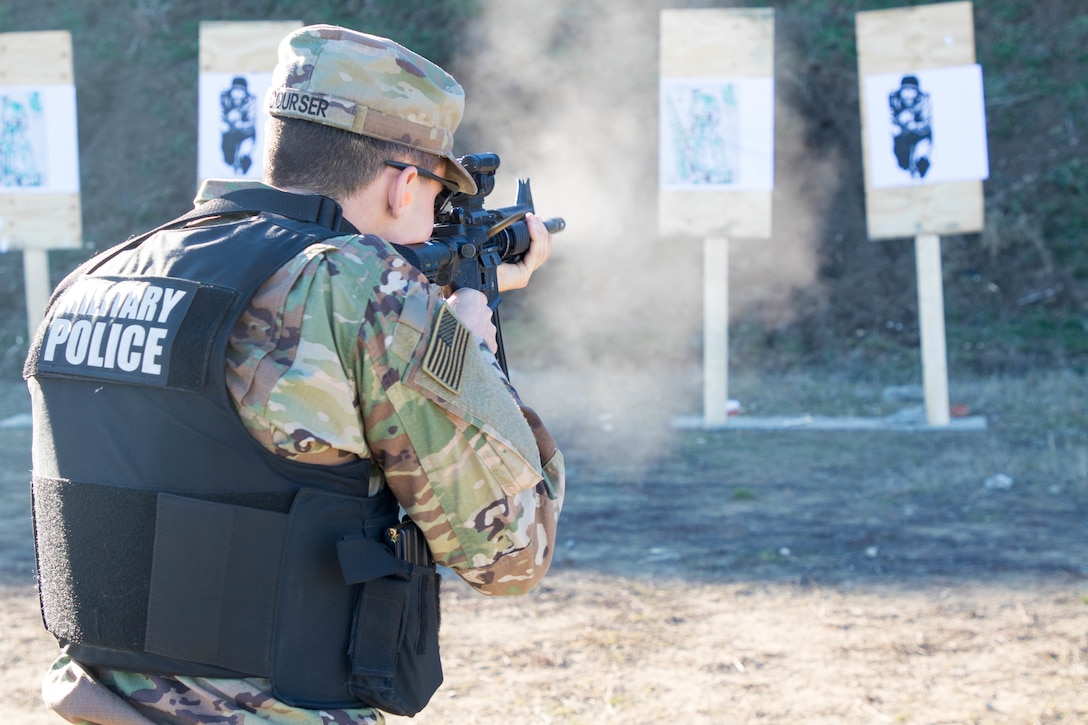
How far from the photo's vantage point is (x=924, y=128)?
21.2ft

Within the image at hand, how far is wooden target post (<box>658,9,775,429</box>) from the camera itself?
262 inches

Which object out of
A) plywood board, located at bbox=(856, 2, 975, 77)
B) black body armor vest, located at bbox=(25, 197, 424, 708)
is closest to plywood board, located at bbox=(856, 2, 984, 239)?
plywood board, located at bbox=(856, 2, 975, 77)

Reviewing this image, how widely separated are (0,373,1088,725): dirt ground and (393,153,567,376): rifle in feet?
4.60

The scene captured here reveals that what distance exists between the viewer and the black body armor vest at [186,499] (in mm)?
1145

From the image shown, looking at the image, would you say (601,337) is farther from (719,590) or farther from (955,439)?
(719,590)

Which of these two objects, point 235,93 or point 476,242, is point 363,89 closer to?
point 476,242

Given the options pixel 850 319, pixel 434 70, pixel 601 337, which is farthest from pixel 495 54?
pixel 434 70

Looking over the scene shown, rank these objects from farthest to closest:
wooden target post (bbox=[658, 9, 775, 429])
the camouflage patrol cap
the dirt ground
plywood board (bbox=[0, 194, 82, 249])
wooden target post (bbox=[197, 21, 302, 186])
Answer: plywood board (bbox=[0, 194, 82, 249]), wooden target post (bbox=[197, 21, 302, 186]), wooden target post (bbox=[658, 9, 775, 429]), the dirt ground, the camouflage patrol cap

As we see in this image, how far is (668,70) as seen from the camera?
6.79 meters

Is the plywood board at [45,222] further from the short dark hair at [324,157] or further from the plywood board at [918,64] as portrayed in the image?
the short dark hair at [324,157]

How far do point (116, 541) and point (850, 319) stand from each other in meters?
7.65

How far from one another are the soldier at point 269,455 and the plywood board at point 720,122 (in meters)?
5.53

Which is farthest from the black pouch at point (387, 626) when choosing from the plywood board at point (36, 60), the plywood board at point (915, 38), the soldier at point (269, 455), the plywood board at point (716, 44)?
the plywood board at point (36, 60)

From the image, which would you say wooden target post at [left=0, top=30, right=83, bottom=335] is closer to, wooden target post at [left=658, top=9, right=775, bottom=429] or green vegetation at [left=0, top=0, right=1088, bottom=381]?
green vegetation at [left=0, top=0, right=1088, bottom=381]
